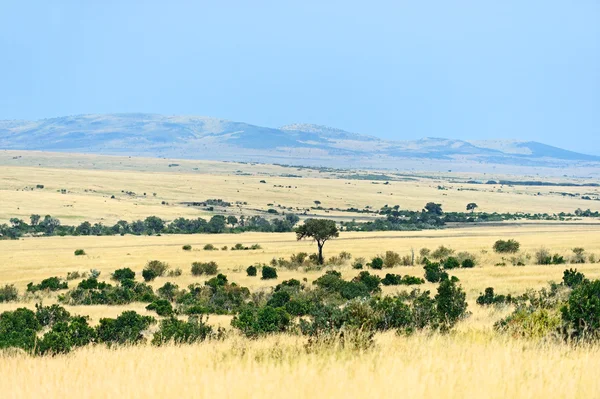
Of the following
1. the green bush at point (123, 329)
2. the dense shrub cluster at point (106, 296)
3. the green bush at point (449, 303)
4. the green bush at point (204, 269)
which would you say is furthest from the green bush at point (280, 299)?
the green bush at point (204, 269)

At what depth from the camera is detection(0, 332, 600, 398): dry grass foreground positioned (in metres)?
6.61

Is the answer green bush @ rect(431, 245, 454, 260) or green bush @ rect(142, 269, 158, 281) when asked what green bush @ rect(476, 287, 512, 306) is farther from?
green bush @ rect(431, 245, 454, 260)

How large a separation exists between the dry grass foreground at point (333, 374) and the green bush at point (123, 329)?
27.5 ft

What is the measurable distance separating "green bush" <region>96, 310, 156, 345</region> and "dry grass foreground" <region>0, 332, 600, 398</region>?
8.40 m

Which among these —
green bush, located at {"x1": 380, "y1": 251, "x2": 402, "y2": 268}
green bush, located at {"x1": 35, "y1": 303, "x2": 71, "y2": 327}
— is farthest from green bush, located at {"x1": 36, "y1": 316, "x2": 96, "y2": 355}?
green bush, located at {"x1": 380, "y1": 251, "x2": 402, "y2": 268}

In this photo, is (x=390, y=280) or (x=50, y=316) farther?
(x=390, y=280)

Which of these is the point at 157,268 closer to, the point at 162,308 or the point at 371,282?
the point at 371,282

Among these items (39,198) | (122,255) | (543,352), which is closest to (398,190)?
(39,198)

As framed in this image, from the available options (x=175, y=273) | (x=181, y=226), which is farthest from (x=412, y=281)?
(x=181, y=226)

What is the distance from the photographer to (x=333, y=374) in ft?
23.8

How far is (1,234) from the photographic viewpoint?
3214 inches

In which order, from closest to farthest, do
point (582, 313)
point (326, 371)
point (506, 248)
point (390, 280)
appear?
point (326, 371)
point (582, 313)
point (390, 280)
point (506, 248)

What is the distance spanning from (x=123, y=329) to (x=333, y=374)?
1371 cm

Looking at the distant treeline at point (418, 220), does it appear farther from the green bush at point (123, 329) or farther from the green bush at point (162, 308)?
the green bush at point (123, 329)
